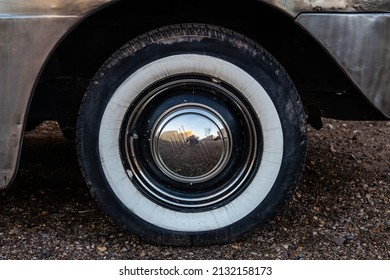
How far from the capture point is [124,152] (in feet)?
10.8

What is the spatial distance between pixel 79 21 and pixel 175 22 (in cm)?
59

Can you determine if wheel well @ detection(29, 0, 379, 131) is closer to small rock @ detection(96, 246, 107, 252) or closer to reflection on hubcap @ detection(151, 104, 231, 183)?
reflection on hubcap @ detection(151, 104, 231, 183)

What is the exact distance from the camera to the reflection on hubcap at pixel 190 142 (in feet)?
10.7

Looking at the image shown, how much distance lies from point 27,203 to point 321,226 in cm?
150

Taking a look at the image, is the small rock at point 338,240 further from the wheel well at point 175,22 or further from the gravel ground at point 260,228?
the wheel well at point 175,22

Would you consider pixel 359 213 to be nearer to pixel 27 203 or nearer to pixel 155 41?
pixel 155 41

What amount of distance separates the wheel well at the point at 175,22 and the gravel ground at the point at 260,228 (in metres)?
0.50

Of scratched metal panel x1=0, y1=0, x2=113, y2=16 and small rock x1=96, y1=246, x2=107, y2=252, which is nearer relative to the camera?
scratched metal panel x1=0, y1=0, x2=113, y2=16

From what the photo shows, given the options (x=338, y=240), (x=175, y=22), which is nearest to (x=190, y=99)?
(x=175, y=22)

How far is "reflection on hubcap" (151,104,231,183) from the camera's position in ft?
10.7

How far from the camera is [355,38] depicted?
120 inches

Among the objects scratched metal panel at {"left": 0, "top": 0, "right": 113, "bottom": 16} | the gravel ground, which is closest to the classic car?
scratched metal panel at {"left": 0, "top": 0, "right": 113, "bottom": 16}

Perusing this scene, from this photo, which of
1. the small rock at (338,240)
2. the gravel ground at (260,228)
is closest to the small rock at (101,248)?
the gravel ground at (260,228)

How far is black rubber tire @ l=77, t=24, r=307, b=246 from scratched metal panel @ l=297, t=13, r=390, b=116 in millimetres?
249
